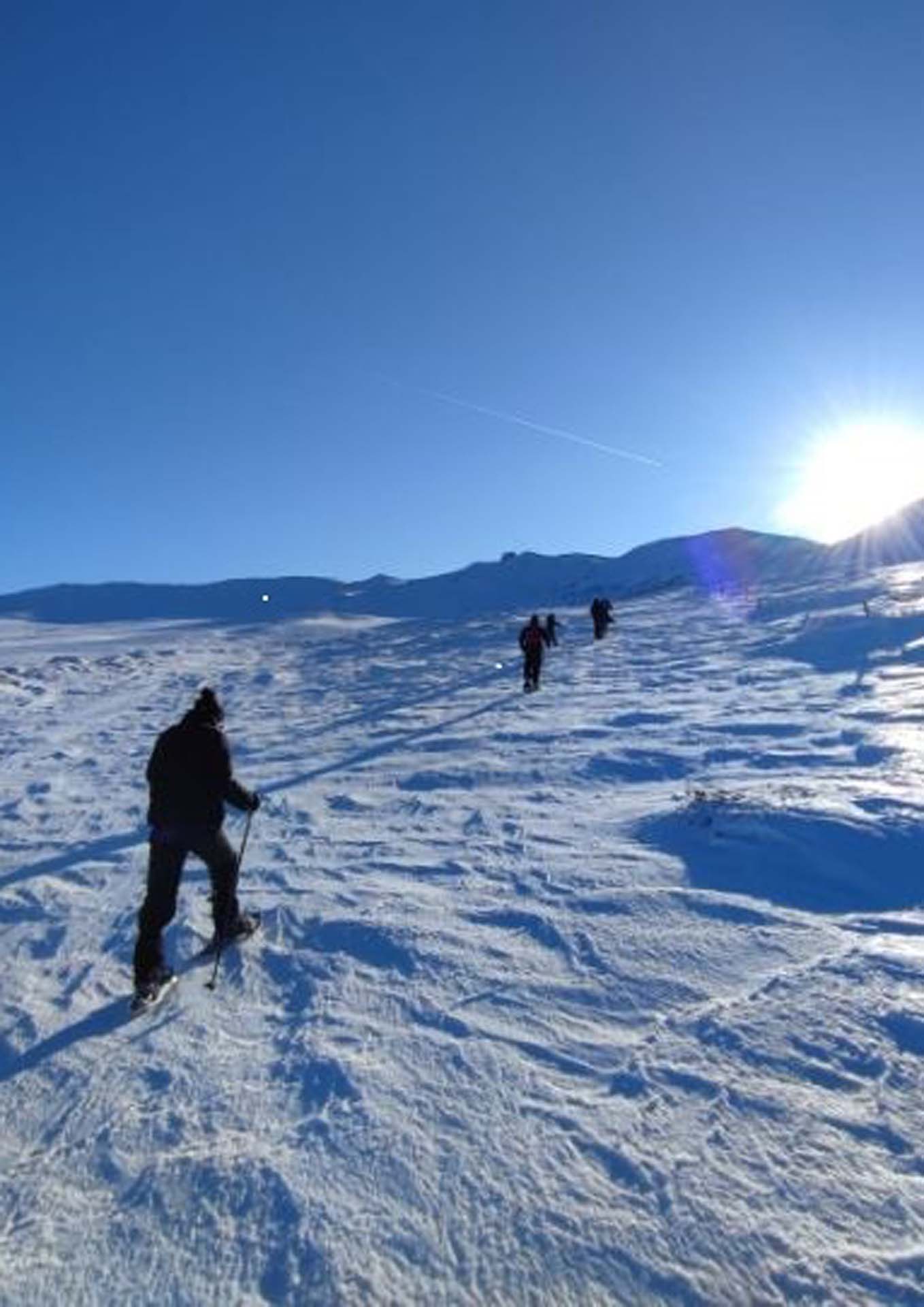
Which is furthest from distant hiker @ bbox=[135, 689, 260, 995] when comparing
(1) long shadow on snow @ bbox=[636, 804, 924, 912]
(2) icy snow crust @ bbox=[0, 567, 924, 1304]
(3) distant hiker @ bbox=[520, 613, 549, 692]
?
(3) distant hiker @ bbox=[520, 613, 549, 692]

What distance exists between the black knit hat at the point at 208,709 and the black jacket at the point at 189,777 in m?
0.07

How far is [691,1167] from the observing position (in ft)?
14.8

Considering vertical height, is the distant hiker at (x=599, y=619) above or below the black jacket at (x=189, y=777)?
below

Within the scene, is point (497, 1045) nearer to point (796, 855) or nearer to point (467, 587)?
point (796, 855)

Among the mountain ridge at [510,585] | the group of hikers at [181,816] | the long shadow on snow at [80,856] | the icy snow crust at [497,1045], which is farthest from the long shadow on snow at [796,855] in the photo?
the mountain ridge at [510,585]

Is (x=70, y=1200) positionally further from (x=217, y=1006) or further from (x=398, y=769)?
(x=398, y=769)

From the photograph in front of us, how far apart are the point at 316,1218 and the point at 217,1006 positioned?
252cm

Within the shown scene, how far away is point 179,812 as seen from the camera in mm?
6996

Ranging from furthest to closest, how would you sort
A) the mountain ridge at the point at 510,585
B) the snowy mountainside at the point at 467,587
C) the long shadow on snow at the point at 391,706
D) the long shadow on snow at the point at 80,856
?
the snowy mountainside at the point at 467,587, the mountain ridge at the point at 510,585, the long shadow on snow at the point at 391,706, the long shadow on snow at the point at 80,856

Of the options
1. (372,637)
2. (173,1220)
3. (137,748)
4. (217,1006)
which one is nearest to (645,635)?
(372,637)

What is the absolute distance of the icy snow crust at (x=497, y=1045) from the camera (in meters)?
4.08

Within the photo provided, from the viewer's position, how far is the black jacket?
22.9 feet

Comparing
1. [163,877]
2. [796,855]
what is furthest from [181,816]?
[796,855]

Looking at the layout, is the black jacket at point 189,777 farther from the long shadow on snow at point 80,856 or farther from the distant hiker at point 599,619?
the distant hiker at point 599,619
